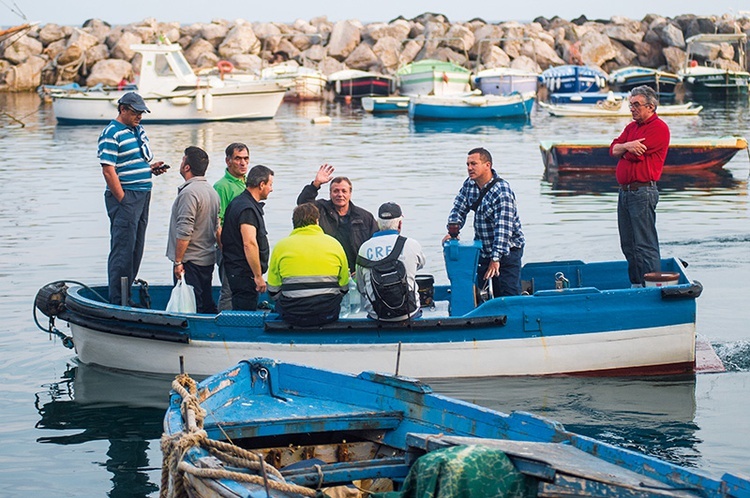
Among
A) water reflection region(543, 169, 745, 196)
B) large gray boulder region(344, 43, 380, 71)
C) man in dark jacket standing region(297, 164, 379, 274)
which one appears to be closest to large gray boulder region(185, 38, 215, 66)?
large gray boulder region(344, 43, 380, 71)

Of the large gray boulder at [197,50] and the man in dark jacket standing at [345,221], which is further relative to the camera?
the large gray boulder at [197,50]

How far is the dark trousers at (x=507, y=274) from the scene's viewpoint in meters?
10.2

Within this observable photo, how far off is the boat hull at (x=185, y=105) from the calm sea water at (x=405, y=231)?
1581 millimetres

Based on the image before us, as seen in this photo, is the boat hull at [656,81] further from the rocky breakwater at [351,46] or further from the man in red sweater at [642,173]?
the man in red sweater at [642,173]

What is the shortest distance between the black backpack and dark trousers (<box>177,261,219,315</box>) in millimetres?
1742

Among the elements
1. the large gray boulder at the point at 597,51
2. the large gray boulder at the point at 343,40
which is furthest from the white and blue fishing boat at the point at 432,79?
the large gray boulder at the point at 597,51

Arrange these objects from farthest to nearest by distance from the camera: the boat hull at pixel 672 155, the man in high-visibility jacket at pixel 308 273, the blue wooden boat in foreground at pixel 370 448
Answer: the boat hull at pixel 672 155
the man in high-visibility jacket at pixel 308 273
the blue wooden boat in foreground at pixel 370 448

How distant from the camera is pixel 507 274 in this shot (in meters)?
10.2

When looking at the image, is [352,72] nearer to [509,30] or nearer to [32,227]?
→ [509,30]

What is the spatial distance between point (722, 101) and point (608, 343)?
140 feet

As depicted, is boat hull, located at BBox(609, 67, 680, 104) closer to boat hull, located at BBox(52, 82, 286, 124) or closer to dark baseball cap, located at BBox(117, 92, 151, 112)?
boat hull, located at BBox(52, 82, 286, 124)

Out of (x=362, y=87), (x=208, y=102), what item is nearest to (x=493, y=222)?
(x=208, y=102)

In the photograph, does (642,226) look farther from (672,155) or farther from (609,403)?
(672,155)

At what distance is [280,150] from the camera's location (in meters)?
30.9
